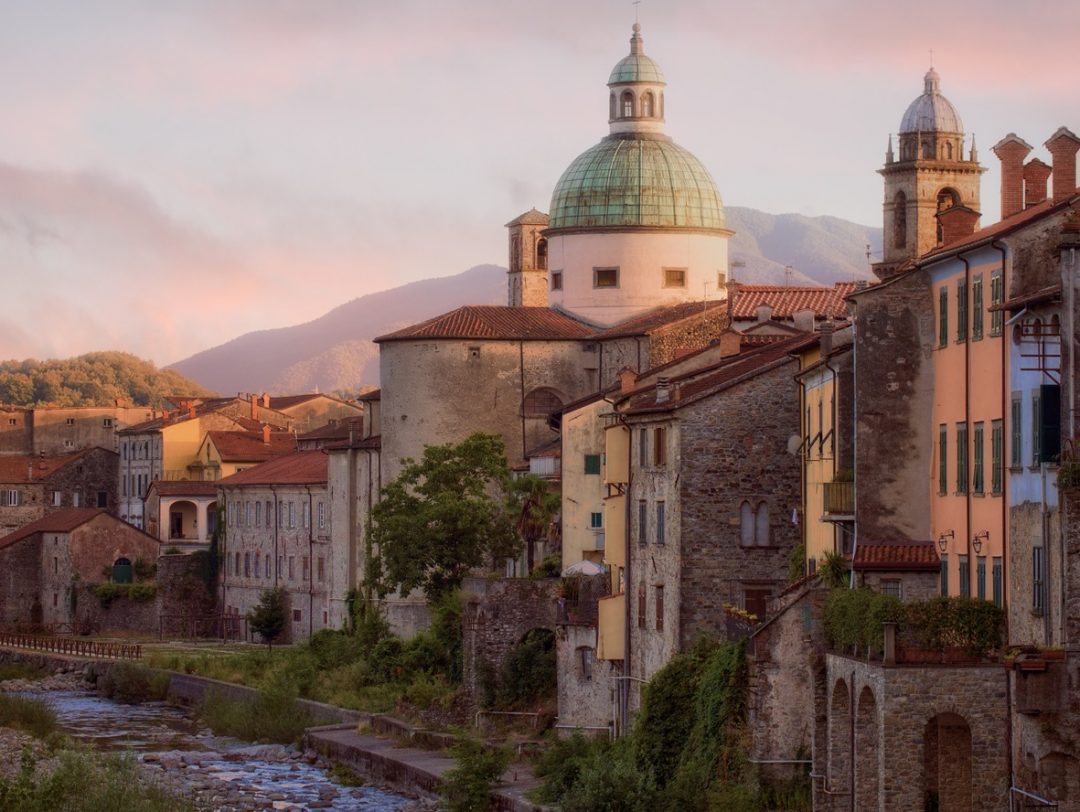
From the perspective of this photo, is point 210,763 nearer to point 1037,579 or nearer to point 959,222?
point 959,222

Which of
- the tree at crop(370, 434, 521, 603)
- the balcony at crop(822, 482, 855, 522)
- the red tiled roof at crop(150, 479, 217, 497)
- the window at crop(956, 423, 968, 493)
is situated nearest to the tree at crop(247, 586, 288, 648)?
the red tiled roof at crop(150, 479, 217, 497)

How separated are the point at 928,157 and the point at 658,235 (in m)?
21.3

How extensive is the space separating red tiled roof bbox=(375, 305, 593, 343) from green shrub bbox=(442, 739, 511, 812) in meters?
29.0

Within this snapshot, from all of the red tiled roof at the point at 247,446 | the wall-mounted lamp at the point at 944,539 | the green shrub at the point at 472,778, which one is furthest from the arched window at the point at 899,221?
the red tiled roof at the point at 247,446

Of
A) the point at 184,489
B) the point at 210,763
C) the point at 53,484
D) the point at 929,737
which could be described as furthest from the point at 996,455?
the point at 53,484

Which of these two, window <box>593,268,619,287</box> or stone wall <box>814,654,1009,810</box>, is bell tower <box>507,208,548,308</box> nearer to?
window <box>593,268,619,287</box>

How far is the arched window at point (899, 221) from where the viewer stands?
58.9 m

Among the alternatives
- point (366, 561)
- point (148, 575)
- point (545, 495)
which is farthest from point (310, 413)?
point (545, 495)

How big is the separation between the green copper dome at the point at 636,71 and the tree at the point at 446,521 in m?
16.7

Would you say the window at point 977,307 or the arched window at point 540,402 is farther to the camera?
the arched window at point 540,402

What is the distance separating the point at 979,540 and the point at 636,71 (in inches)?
1891

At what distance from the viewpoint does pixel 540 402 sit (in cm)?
7831

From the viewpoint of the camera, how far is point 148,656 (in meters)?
88.9

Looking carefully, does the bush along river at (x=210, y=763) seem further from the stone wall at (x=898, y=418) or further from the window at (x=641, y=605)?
the stone wall at (x=898, y=418)
